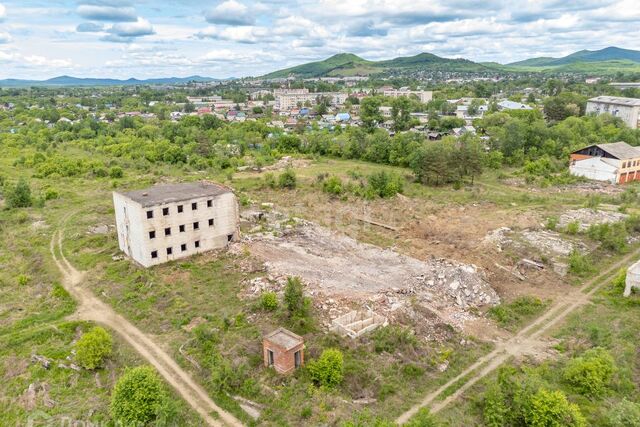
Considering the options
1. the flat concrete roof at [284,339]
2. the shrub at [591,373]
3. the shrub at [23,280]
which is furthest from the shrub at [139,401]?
the shrub at [23,280]

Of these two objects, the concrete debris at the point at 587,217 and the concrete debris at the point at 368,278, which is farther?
the concrete debris at the point at 587,217

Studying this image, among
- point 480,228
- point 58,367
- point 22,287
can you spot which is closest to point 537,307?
point 480,228

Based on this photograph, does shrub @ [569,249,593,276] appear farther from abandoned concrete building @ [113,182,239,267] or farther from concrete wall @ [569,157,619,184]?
concrete wall @ [569,157,619,184]

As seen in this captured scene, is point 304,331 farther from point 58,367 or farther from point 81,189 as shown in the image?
point 81,189

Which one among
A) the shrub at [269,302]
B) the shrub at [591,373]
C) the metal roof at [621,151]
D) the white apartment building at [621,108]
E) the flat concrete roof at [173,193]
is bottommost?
the shrub at [591,373]

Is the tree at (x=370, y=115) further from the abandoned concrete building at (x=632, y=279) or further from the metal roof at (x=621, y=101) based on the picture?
the abandoned concrete building at (x=632, y=279)

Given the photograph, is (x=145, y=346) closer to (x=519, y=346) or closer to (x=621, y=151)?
(x=519, y=346)
